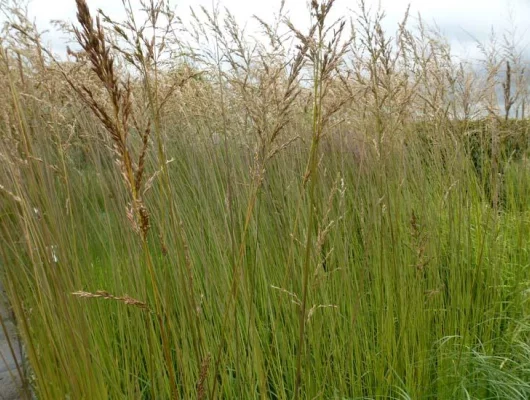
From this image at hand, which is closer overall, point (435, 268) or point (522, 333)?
point (435, 268)

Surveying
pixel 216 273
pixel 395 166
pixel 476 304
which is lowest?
pixel 476 304

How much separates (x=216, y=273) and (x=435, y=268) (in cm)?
98

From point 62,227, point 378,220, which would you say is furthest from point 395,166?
point 62,227

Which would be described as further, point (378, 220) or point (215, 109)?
point (215, 109)

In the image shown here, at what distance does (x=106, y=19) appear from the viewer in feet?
4.17

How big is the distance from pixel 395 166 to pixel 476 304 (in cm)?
79

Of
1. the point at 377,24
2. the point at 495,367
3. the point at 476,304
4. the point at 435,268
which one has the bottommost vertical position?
the point at 495,367

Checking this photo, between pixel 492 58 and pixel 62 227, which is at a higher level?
pixel 492 58

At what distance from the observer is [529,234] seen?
385 centimetres

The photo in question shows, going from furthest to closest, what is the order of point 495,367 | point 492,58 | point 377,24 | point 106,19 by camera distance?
point 492,58 → point 495,367 → point 377,24 → point 106,19

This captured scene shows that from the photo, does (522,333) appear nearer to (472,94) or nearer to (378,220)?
(378,220)

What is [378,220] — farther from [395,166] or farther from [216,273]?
[216,273]


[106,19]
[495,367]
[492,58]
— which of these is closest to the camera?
[106,19]

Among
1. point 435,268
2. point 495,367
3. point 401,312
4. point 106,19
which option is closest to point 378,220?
point 435,268
